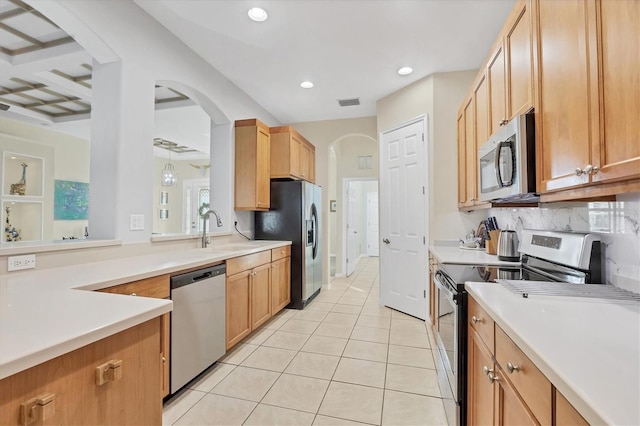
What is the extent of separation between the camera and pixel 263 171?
3789mm

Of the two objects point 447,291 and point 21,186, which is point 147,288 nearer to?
point 447,291

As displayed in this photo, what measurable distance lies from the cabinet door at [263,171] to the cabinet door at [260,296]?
900mm

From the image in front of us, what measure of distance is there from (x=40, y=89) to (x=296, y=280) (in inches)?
159

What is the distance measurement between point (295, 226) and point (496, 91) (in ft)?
8.65

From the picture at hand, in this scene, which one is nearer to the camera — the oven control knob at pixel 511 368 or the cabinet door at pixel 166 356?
the oven control knob at pixel 511 368

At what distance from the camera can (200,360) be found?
2.12 m

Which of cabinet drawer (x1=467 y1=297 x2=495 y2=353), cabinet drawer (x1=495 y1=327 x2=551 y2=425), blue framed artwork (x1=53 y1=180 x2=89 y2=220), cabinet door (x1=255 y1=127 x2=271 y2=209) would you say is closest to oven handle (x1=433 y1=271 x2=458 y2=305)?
cabinet drawer (x1=467 y1=297 x2=495 y2=353)

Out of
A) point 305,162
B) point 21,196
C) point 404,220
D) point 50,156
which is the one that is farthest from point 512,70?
point 50,156

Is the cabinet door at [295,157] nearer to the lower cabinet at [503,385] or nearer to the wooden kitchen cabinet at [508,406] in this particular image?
the lower cabinet at [503,385]

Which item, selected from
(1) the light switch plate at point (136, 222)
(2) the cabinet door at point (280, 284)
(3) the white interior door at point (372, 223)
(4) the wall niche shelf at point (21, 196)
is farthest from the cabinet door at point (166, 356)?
(3) the white interior door at point (372, 223)

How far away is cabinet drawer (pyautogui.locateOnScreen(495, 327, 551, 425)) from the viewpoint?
0.73 metres

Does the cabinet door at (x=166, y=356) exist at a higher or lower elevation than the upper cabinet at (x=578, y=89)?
Answer: lower

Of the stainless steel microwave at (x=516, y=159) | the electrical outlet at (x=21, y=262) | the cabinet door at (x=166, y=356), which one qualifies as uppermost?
the stainless steel microwave at (x=516, y=159)

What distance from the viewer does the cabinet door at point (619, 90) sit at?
85cm
